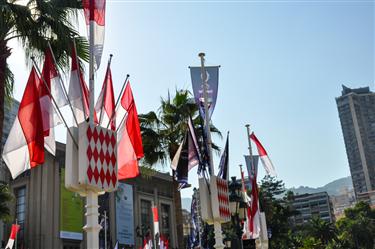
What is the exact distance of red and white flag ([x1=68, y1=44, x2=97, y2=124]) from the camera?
8.63 meters

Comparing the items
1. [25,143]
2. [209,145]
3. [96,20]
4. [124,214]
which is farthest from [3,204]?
[124,214]

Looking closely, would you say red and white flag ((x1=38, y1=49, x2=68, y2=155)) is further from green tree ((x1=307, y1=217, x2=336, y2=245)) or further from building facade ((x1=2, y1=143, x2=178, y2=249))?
green tree ((x1=307, y1=217, x2=336, y2=245))

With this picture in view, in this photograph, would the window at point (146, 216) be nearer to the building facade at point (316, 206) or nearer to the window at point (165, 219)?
the window at point (165, 219)

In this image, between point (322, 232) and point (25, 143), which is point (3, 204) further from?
point (322, 232)

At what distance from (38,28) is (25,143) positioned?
139 inches

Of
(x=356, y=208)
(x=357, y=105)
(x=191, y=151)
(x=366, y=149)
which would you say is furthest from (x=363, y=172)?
(x=191, y=151)

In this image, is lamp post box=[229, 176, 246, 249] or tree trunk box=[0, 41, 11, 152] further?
lamp post box=[229, 176, 246, 249]

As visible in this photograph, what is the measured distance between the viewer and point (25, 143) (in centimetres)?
848

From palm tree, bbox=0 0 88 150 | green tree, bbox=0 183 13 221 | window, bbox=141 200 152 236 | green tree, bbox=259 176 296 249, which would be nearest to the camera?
palm tree, bbox=0 0 88 150

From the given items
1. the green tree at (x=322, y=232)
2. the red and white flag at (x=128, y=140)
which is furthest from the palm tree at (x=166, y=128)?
the green tree at (x=322, y=232)

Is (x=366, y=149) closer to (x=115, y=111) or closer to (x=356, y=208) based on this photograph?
(x=356, y=208)

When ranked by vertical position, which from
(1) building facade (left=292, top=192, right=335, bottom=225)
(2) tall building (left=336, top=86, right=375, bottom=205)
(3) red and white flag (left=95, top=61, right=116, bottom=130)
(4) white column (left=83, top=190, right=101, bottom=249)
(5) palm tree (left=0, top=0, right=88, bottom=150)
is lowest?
(4) white column (left=83, top=190, right=101, bottom=249)

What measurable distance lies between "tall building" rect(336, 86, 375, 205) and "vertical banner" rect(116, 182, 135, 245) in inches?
5747

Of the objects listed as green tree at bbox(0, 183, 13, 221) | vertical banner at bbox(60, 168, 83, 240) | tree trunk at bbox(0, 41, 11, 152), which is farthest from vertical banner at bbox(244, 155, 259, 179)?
vertical banner at bbox(60, 168, 83, 240)
